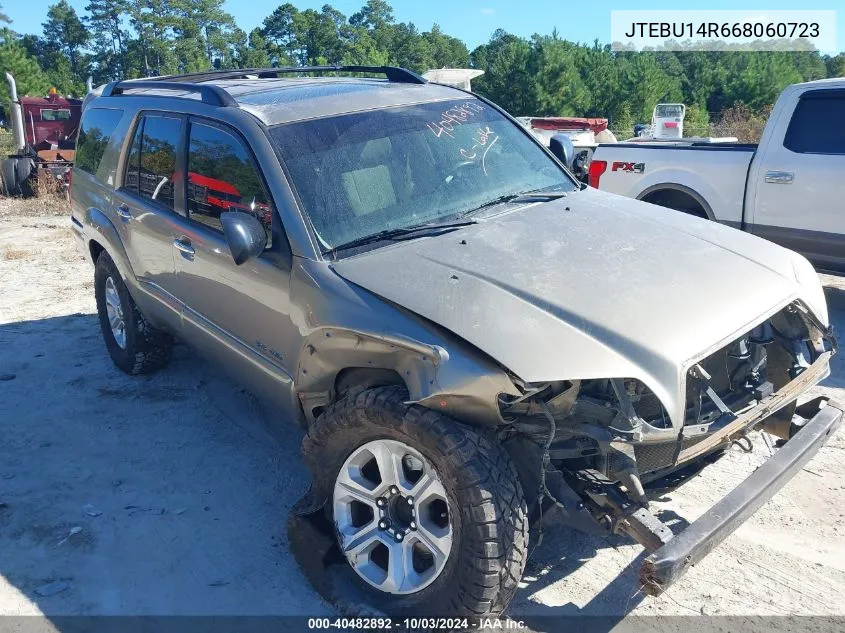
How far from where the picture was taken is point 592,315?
2.73 meters

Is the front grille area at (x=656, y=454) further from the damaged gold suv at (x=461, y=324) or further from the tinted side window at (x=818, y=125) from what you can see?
Result: the tinted side window at (x=818, y=125)

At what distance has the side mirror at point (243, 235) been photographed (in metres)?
3.22

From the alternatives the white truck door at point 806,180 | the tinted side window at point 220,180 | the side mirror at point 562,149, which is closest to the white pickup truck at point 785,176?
the white truck door at point 806,180

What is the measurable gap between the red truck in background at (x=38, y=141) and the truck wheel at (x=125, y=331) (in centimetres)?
1017

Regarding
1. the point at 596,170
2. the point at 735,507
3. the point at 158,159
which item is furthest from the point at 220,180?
the point at 596,170

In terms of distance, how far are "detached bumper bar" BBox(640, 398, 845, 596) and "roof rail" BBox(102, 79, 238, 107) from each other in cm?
286

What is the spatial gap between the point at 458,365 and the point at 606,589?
127 cm

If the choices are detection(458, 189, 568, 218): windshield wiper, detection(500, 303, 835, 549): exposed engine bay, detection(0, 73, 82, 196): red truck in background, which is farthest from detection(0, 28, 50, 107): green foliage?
detection(500, 303, 835, 549): exposed engine bay

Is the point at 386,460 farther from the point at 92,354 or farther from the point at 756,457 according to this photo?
the point at 92,354

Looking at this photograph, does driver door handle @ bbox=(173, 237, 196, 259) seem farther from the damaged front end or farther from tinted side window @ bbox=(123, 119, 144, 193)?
the damaged front end

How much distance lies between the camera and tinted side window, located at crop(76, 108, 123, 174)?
5.14m

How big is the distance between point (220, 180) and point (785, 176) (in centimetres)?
493

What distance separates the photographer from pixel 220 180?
3.84 metres

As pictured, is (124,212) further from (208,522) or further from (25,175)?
(25,175)
